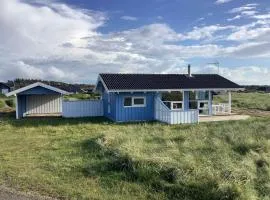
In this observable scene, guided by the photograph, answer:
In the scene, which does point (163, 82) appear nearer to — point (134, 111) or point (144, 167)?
point (134, 111)

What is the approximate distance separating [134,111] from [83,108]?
539cm

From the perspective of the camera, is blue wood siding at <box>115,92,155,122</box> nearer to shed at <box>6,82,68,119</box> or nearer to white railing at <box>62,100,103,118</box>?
white railing at <box>62,100,103,118</box>

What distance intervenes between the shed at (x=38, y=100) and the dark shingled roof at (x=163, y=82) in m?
5.37

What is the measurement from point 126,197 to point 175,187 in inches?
50.0

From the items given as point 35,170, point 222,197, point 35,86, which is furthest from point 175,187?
point 35,86

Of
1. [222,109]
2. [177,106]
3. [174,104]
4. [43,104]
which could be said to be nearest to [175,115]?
[174,104]

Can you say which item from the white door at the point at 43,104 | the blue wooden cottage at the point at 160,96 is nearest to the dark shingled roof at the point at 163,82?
the blue wooden cottage at the point at 160,96

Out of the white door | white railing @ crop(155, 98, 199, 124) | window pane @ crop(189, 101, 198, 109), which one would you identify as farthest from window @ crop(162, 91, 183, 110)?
the white door

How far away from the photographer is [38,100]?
30.2 metres

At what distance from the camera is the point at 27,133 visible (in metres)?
18.6

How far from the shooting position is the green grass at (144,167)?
8336 millimetres

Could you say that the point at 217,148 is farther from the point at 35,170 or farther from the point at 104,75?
the point at 104,75

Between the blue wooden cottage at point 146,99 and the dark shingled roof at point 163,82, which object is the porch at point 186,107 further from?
the dark shingled roof at point 163,82

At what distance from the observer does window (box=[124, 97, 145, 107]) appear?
24.2m
